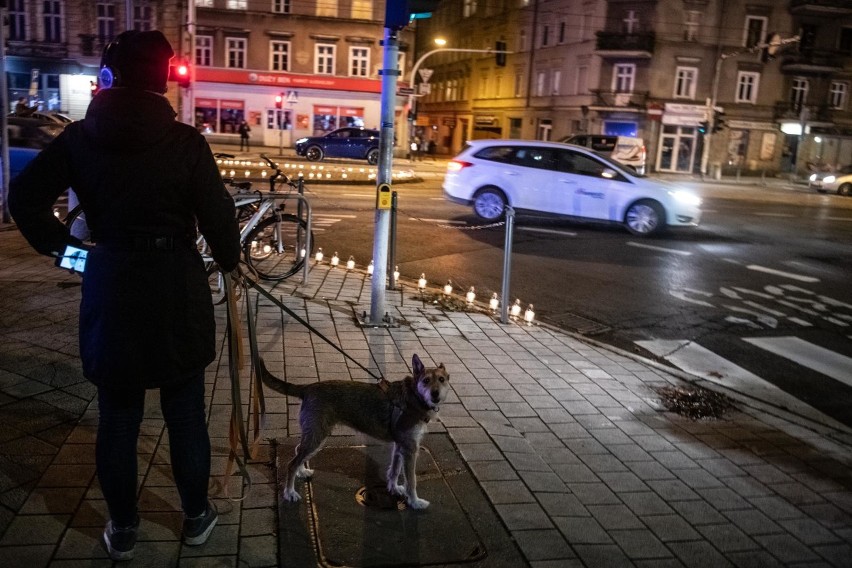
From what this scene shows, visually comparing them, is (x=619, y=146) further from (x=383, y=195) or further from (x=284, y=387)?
(x=284, y=387)

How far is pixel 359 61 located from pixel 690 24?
66.1 ft

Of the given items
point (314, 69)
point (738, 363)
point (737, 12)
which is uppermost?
point (737, 12)

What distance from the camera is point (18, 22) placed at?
42188mm

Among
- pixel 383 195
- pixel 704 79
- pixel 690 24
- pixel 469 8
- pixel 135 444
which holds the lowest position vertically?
pixel 135 444

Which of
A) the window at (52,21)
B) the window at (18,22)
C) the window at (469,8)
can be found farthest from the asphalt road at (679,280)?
the window at (469,8)

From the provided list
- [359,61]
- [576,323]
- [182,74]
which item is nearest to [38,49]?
[359,61]

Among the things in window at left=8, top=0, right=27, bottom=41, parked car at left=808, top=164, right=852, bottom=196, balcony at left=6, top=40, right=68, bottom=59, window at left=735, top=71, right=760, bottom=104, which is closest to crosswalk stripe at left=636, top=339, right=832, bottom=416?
parked car at left=808, top=164, right=852, bottom=196

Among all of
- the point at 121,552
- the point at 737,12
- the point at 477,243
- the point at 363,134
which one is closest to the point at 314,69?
the point at 363,134

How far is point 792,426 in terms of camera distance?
5.26m

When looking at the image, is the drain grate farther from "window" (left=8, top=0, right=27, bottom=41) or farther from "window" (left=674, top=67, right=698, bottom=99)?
"window" (left=8, top=0, right=27, bottom=41)

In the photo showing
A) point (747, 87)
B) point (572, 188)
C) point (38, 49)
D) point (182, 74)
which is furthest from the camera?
point (747, 87)

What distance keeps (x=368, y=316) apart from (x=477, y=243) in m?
6.09

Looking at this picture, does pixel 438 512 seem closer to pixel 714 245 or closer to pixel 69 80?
pixel 714 245

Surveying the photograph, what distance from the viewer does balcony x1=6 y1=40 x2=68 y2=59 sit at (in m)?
42.0
